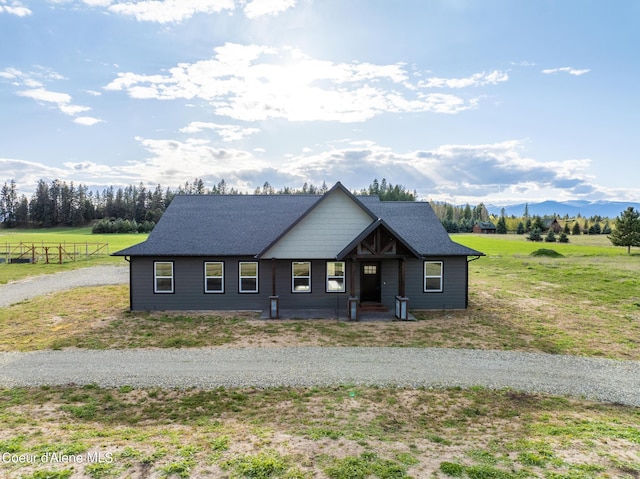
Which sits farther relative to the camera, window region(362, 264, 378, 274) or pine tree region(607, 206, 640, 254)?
pine tree region(607, 206, 640, 254)

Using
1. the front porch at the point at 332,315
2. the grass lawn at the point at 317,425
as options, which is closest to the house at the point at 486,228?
the grass lawn at the point at 317,425

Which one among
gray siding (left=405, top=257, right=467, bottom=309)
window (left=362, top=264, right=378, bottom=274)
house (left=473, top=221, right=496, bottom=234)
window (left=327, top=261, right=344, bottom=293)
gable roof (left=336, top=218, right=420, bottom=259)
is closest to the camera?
gable roof (left=336, top=218, right=420, bottom=259)

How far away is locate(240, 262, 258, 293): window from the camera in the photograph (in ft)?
58.6

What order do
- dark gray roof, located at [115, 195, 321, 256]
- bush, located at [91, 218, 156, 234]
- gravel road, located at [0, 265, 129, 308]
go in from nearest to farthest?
dark gray roof, located at [115, 195, 321, 256]
gravel road, located at [0, 265, 129, 308]
bush, located at [91, 218, 156, 234]

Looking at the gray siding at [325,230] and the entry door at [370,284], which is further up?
the gray siding at [325,230]

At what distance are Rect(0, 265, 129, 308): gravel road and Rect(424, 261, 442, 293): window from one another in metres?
20.2

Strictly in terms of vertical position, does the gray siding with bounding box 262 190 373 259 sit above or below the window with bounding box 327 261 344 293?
above

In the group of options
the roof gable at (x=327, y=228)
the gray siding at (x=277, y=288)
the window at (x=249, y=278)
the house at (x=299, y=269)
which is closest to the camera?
the roof gable at (x=327, y=228)

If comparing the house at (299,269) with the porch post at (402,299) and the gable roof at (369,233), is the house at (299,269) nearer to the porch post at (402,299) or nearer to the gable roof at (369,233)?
the porch post at (402,299)

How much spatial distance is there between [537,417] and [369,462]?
4196mm

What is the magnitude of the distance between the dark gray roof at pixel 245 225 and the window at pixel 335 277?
116 inches

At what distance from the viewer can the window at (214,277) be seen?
1777cm

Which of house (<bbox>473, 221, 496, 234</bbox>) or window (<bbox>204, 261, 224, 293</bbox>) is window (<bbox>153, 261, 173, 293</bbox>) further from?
house (<bbox>473, 221, 496, 234</bbox>)

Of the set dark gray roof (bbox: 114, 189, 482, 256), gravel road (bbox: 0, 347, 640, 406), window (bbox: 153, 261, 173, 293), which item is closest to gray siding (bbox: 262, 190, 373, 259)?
dark gray roof (bbox: 114, 189, 482, 256)
